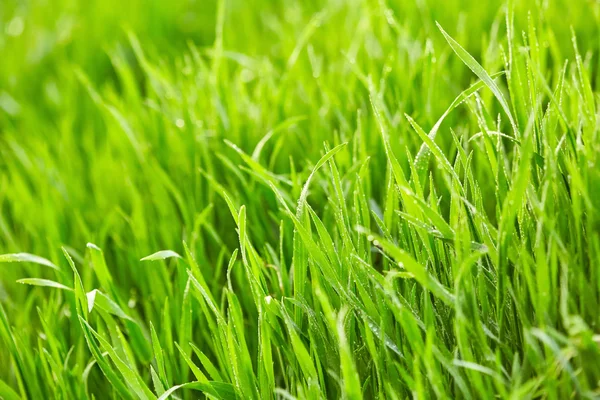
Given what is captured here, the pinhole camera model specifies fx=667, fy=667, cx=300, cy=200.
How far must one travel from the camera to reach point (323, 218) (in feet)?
3.23

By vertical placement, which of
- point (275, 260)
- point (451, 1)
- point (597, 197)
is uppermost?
point (451, 1)

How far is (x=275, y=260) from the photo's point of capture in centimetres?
91

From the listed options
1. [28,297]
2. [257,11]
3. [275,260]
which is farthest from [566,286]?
[257,11]

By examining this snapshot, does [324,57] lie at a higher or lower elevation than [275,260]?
higher

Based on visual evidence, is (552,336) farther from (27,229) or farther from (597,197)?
(27,229)

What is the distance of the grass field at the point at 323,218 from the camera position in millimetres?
687

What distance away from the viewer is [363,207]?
2.75ft

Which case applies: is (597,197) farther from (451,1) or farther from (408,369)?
(451,1)

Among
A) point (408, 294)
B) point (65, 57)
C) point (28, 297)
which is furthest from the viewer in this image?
point (65, 57)

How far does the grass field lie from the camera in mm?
687

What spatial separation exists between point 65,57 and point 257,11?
579mm

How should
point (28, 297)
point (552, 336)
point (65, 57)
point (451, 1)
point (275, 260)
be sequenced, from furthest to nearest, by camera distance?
point (65, 57), point (451, 1), point (28, 297), point (275, 260), point (552, 336)

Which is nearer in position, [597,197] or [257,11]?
[597,197]

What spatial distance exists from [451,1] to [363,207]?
81 cm
